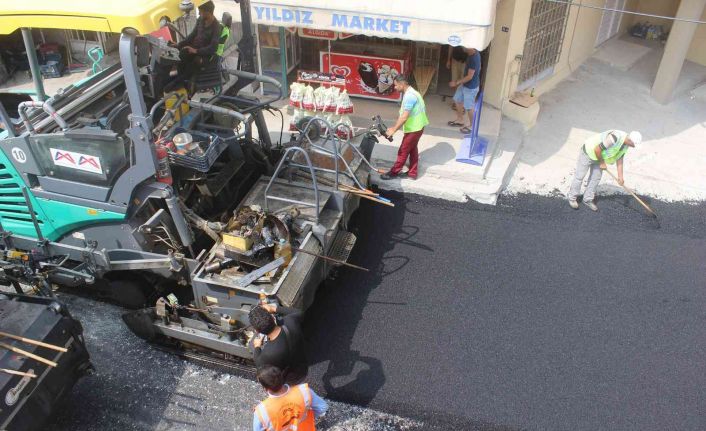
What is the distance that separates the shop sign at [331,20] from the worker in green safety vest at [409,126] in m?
0.67

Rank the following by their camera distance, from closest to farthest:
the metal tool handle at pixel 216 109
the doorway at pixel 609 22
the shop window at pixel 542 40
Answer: the metal tool handle at pixel 216 109
the shop window at pixel 542 40
the doorway at pixel 609 22

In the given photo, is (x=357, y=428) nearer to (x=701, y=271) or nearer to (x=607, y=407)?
(x=607, y=407)

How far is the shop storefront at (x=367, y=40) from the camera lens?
7.36 meters

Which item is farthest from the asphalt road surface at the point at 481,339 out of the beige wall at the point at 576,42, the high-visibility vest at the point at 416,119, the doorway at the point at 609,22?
the doorway at the point at 609,22

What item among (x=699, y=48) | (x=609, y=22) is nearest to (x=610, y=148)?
(x=609, y=22)

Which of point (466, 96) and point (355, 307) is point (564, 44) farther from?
point (355, 307)

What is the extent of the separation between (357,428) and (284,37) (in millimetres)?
6816

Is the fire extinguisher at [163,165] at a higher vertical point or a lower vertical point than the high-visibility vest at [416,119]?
higher

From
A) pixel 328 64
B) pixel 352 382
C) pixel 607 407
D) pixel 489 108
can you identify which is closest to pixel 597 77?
pixel 489 108

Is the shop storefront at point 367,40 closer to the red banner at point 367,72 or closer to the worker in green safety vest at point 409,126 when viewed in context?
the red banner at point 367,72

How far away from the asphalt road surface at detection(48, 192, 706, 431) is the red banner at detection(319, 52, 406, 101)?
10.3 feet

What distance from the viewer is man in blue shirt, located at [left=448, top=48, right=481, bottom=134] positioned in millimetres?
8523

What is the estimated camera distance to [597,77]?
1174cm

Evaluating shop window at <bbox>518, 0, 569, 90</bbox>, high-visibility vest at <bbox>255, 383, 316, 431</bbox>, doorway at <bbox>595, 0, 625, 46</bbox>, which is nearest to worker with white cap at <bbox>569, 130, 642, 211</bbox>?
shop window at <bbox>518, 0, 569, 90</bbox>
